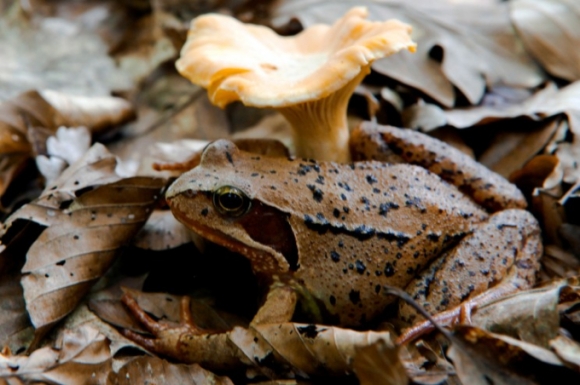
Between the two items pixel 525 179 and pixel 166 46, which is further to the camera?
pixel 166 46

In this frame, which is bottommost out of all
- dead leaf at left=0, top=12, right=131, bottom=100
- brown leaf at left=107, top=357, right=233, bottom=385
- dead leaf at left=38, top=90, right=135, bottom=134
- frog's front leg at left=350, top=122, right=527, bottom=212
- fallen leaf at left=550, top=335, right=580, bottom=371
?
dead leaf at left=0, top=12, right=131, bottom=100

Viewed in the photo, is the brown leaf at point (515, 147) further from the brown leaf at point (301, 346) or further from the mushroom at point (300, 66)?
the brown leaf at point (301, 346)

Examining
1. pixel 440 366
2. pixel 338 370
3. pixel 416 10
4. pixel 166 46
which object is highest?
pixel 416 10

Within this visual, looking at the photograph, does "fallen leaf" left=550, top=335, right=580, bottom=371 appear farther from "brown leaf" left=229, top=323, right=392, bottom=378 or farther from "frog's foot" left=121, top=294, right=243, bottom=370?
"frog's foot" left=121, top=294, right=243, bottom=370

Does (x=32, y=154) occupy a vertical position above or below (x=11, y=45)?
above

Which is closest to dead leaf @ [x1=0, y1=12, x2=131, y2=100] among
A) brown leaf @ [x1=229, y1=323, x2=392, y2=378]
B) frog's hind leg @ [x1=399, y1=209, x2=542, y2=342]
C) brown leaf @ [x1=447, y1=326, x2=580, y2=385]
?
brown leaf @ [x1=229, y1=323, x2=392, y2=378]

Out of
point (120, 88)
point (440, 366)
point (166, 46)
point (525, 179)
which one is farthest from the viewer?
point (166, 46)

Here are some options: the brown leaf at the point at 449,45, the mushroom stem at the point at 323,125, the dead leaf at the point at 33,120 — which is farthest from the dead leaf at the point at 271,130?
the dead leaf at the point at 33,120

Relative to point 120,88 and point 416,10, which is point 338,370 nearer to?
point 416,10

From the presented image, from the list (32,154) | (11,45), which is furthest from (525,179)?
(11,45)
